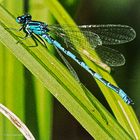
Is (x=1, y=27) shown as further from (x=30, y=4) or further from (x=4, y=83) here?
(x=30, y=4)

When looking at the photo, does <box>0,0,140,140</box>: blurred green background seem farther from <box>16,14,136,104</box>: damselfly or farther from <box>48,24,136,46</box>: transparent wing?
<box>48,24,136,46</box>: transparent wing

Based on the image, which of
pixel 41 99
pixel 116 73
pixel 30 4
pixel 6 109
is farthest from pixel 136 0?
pixel 6 109

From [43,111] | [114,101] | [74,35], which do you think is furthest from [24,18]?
[114,101]

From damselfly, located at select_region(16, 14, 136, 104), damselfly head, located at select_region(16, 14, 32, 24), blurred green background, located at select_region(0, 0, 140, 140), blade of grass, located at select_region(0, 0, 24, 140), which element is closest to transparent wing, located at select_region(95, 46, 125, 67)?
damselfly, located at select_region(16, 14, 136, 104)

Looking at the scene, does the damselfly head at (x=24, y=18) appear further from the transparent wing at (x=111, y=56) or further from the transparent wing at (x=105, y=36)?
the transparent wing at (x=111, y=56)

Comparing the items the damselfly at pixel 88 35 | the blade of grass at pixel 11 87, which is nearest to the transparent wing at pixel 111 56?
the damselfly at pixel 88 35
